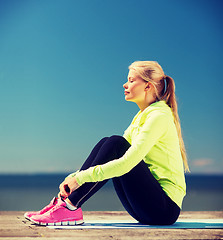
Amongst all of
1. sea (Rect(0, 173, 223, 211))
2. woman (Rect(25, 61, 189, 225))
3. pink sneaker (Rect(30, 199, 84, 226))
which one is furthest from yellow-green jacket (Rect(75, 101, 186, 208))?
sea (Rect(0, 173, 223, 211))

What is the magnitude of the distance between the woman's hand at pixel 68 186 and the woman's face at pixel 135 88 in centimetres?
73

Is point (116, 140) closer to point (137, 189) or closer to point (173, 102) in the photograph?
point (137, 189)

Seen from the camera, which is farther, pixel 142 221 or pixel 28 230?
pixel 142 221

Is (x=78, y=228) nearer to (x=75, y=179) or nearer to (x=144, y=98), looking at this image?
(x=75, y=179)

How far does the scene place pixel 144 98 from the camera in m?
3.19

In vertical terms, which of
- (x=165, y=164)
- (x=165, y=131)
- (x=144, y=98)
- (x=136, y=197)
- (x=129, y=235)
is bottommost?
(x=129, y=235)

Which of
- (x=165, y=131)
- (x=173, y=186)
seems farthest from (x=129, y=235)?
(x=165, y=131)

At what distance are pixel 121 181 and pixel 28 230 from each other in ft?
2.19

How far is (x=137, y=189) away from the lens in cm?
285

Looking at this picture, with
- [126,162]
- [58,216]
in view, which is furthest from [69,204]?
[126,162]

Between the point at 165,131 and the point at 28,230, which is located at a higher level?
the point at 165,131

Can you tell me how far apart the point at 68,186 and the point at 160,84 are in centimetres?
99

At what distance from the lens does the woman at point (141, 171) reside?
2777mm

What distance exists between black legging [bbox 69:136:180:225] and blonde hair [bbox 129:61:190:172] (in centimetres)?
38
